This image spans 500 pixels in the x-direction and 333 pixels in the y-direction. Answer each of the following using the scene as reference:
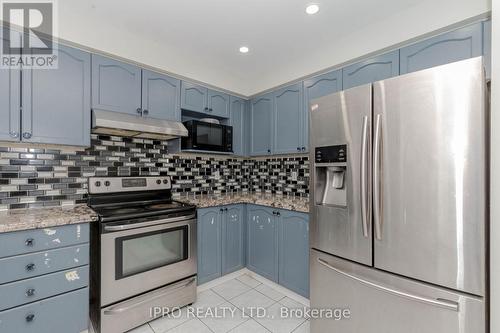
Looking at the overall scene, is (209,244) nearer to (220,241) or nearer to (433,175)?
(220,241)

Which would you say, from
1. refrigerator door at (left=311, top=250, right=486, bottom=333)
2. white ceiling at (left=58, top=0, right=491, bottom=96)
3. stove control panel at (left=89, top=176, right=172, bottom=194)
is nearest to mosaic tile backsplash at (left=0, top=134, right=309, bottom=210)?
stove control panel at (left=89, top=176, right=172, bottom=194)

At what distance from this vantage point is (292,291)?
7.27 feet

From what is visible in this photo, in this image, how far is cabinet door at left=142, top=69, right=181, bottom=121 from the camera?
2184 mm

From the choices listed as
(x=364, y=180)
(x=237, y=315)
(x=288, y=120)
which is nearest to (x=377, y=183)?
(x=364, y=180)

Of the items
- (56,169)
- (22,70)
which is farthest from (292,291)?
(22,70)

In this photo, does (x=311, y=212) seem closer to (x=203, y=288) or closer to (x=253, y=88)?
(x=203, y=288)

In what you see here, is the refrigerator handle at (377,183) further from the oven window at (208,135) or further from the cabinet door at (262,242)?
the oven window at (208,135)

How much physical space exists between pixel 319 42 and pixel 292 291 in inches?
94.5

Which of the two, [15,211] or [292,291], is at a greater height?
[15,211]

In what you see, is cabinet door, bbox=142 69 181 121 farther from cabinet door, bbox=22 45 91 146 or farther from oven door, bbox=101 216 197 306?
oven door, bbox=101 216 197 306

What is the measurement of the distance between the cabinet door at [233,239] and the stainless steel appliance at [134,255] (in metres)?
0.46

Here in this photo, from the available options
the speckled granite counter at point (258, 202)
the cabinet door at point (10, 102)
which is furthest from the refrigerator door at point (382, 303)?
the cabinet door at point (10, 102)

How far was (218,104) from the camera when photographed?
2.76 meters

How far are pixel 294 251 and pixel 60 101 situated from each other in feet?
7.57
